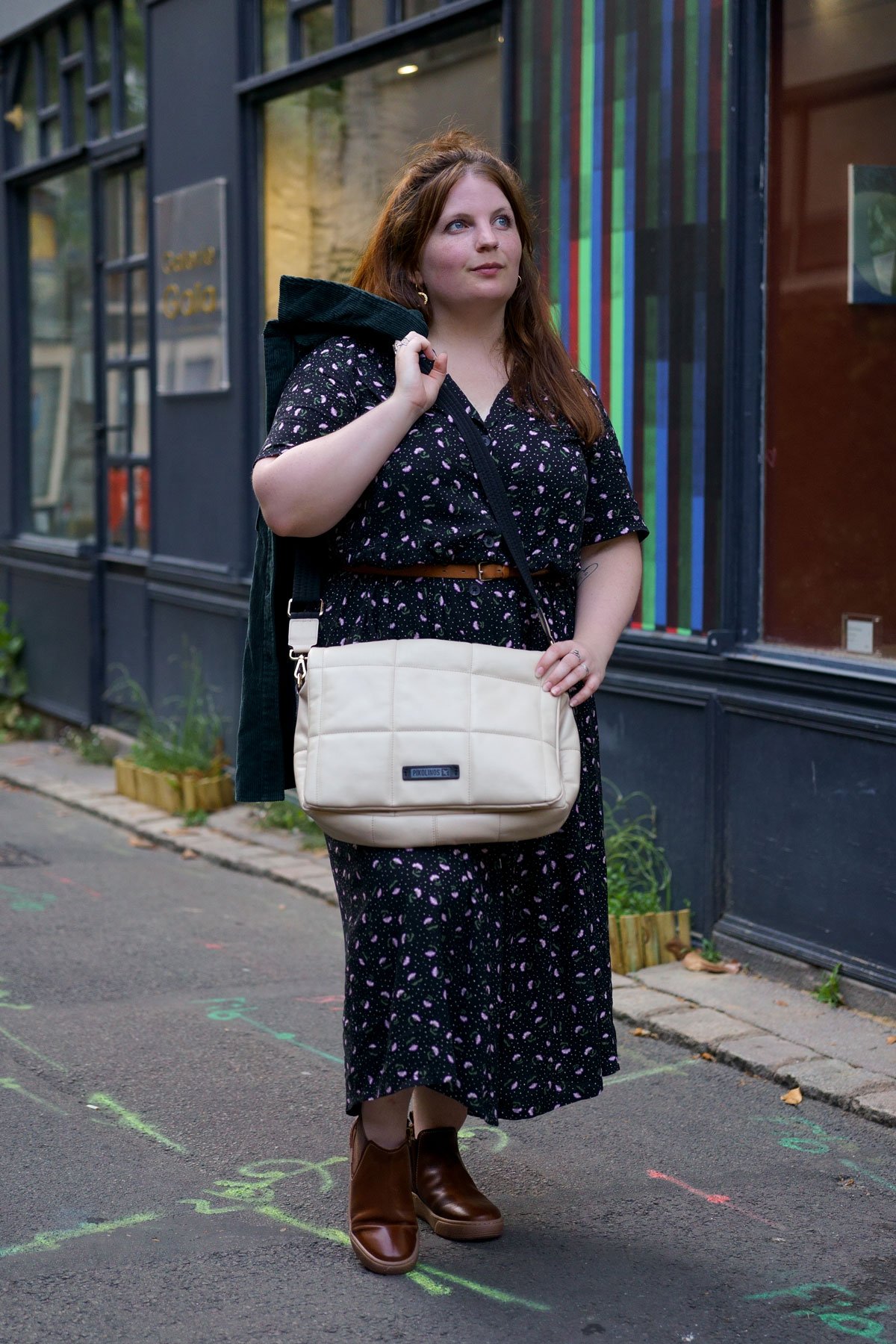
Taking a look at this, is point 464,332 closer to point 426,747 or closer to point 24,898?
point 426,747

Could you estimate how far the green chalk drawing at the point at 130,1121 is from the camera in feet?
12.3

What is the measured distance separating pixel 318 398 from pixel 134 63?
665 cm

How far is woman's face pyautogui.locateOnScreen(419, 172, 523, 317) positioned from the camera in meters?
3.09

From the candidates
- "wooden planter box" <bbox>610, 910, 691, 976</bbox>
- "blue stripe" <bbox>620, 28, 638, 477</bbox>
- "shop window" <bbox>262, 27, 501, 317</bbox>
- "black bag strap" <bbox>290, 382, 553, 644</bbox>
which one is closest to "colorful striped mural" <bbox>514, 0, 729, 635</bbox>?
"blue stripe" <bbox>620, 28, 638, 477</bbox>

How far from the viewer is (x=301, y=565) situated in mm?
3105

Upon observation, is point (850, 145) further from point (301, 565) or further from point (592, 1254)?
point (592, 1254)

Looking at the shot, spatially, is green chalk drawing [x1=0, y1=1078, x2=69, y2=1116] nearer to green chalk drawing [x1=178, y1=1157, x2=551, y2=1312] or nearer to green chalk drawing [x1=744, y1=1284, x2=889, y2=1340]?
green chalk drawing [x1=178, y1=1157, x2=551, y2=1312]

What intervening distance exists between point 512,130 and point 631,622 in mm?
1850

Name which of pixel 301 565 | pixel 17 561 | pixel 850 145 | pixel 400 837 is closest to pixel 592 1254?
pixel 400 837

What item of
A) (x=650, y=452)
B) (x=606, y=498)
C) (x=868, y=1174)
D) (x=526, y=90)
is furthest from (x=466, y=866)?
(x=526, y=90)

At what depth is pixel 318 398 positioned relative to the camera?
9.90 feet

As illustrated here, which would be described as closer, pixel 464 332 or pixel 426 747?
pixel 426 747

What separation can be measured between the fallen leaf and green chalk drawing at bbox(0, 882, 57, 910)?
7.56ft

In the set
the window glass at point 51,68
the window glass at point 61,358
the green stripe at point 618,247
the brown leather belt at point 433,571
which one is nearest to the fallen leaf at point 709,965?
the green stripe at point 618,247
